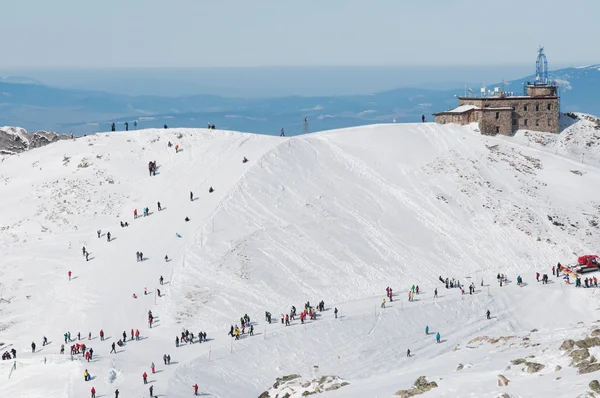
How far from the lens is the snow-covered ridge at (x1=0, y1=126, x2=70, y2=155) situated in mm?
92250

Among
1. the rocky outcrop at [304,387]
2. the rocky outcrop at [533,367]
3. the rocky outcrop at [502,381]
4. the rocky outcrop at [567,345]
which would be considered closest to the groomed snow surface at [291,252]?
the rocky outcrop at [567,345]

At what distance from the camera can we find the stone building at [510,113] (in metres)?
86.1

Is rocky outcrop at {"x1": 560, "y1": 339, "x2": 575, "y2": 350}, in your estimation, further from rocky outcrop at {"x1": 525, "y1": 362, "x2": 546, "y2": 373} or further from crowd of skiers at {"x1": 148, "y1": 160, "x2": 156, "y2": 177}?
crowd of skiers at {"x1": 148, "y1": 160, "x2": 156, "y2": 177}

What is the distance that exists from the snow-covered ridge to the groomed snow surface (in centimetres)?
710

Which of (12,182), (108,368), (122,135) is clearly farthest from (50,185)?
(108,368)

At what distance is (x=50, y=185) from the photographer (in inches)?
2997

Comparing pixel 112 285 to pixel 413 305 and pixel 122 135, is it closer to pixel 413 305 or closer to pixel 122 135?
pixel 413 305

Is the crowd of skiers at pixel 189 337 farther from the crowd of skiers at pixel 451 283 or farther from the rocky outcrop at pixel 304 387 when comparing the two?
the crowd of skiers at pixel 451 283

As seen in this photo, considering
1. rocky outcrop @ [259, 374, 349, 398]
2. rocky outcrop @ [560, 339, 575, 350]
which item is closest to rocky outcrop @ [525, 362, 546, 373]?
rocky outcrop @ [560, 339, 575, 350]

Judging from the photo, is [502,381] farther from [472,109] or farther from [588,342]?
[472,109]

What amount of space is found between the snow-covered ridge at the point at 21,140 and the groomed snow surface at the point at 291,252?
710 cm

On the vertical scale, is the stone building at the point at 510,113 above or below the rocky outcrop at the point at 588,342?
above

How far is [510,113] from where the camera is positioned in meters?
86.2

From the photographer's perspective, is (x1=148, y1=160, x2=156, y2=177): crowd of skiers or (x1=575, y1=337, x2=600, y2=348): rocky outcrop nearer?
(x1=575, y1=337, x2=600, y2=348): rocky outcrop
